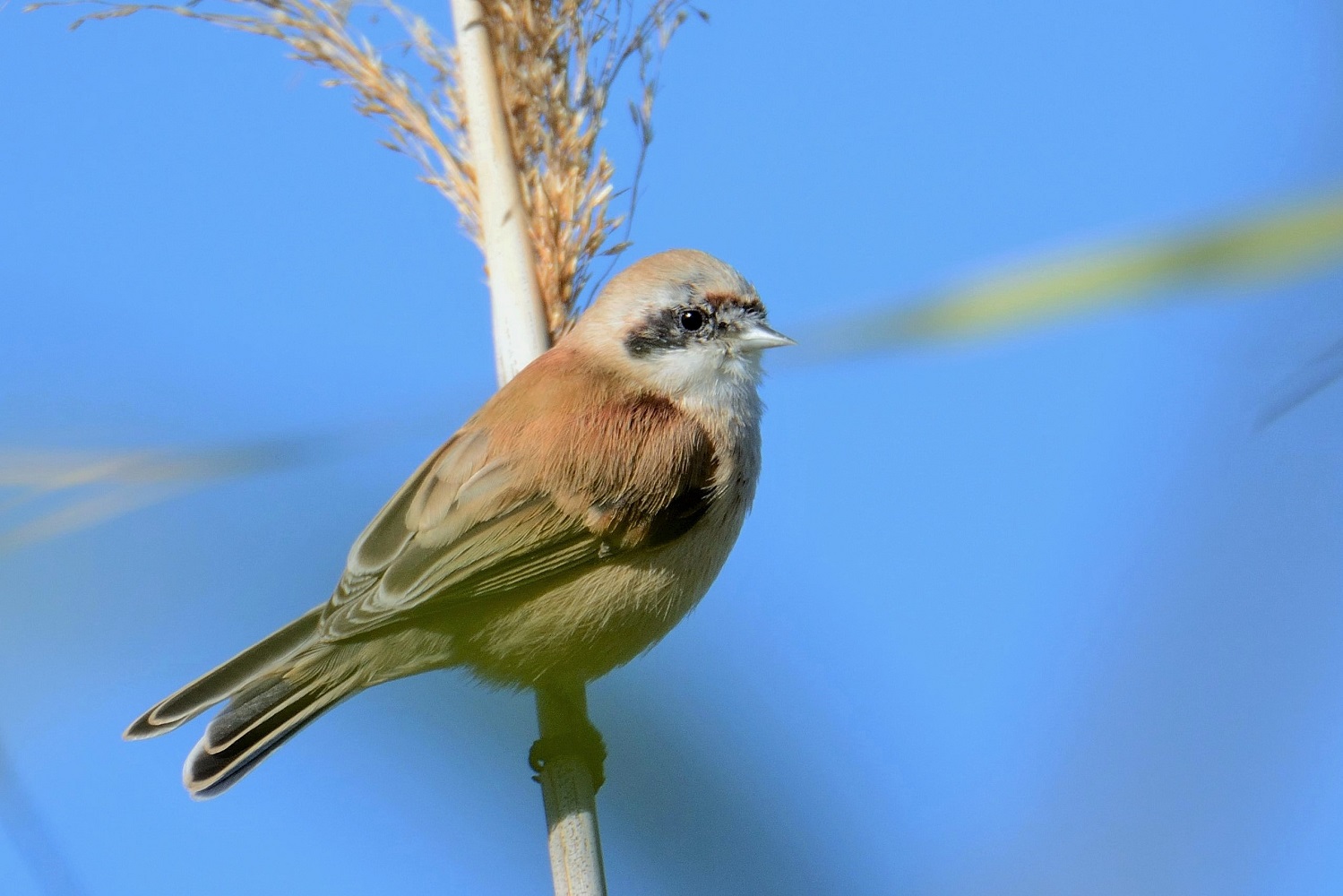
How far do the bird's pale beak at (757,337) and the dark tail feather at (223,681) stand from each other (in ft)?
3.54

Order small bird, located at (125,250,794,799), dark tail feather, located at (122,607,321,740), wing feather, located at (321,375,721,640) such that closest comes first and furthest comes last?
dark tail feather, located at (122,607,321,740), small bird, located at (125,250,794,799), wing feather, located at (321,375,721,640)

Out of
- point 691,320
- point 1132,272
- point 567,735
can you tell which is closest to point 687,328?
point 691,320

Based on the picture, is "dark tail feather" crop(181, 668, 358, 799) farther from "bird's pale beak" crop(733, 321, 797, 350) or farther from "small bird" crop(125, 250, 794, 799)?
"bird's pale beak" crop(733, 321, 797, 350)

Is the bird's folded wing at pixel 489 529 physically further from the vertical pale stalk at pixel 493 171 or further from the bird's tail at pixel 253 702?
the vertical pale stalk at pixel 493 171

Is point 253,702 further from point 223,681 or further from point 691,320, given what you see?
point 691,320

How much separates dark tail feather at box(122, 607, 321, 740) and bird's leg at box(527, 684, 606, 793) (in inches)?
16.6

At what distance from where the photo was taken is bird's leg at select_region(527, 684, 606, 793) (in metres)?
1.80

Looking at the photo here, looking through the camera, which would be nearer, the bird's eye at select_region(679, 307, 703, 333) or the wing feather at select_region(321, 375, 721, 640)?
the wing feather at select_region(321, 375, 721, 640)

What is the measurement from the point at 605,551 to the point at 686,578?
0.65 feet

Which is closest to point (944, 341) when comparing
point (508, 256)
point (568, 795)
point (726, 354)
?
point (568, 795)

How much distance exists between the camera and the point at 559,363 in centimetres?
238

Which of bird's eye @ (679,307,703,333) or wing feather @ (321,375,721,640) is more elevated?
bird's eye @ (679,307,703,333)

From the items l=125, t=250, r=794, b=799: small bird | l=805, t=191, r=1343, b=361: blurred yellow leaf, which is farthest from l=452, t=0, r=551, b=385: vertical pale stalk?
l=805, t=191, r=1343, b=361: blurred yellow leaf

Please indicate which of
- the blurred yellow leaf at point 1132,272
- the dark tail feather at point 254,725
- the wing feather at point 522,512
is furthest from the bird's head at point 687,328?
the blurred yellow leaf at point 1132,272
